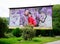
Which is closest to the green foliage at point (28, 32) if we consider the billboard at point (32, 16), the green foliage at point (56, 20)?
the billboard at point (32, 16)

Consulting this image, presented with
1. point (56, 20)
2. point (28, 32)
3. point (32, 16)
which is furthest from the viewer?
point (56, 20)

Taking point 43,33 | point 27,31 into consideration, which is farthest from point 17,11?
point 27,31

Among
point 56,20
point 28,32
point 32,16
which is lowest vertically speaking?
point 28,32

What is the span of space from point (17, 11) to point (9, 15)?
6.24 ft

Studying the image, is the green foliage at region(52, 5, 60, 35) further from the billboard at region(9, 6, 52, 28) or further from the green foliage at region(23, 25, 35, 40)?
the green foliage at region(23, 25, 35, 40)

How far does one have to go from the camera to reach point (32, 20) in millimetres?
37000

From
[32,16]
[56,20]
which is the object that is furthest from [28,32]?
[56,20]

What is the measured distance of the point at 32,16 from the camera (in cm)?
3719

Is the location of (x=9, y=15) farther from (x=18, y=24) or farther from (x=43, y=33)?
(x=43, y=33)

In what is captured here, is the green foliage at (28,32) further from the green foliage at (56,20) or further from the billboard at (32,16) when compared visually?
the green foliage at (56,20)

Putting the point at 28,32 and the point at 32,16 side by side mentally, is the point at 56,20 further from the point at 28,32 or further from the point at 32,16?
the point at 28,32

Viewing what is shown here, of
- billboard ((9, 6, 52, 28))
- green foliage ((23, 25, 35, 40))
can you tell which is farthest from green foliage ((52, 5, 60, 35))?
green foliage ((23, 25, 35, 40))

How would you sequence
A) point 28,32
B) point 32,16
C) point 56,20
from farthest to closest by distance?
point 56,20, point 32,16, point 28,32

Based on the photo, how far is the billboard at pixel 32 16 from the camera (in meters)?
35.4
